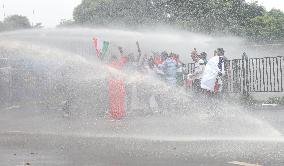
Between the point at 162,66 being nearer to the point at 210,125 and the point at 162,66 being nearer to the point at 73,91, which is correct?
the point at 73,91

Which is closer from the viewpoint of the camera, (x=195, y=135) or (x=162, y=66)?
(x=195, y=135)

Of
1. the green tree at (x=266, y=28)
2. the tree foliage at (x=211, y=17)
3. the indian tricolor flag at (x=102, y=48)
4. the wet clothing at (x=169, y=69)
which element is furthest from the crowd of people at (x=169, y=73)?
the green tree at (x=266, y=28)

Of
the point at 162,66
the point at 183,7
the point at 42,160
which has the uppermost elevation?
the point at 183,7

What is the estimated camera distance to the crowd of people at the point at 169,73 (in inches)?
554

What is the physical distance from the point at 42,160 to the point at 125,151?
52.7 inches

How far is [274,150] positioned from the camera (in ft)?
28.4

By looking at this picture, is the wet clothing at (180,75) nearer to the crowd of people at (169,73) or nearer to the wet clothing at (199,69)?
the crowd of people at (169,73)

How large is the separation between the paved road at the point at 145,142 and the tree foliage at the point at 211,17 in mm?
15957

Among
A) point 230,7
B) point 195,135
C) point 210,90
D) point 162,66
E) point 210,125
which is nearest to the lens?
point 195,135

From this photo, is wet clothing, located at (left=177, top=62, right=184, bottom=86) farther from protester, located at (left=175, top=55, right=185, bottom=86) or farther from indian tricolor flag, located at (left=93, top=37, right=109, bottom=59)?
indian tricolor flag, located at (left=93, top=37, right=109, bottom=59)

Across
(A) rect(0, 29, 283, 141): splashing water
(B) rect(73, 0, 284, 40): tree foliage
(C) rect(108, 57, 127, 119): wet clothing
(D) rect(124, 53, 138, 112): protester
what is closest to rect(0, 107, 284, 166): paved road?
(A) rect(0, 29, 283, 141): splashing water

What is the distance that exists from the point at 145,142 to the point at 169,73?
7.29 metres

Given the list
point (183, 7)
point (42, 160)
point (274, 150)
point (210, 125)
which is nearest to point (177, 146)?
point (274, 150)

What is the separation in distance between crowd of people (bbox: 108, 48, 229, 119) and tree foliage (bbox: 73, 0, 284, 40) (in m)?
12.1
